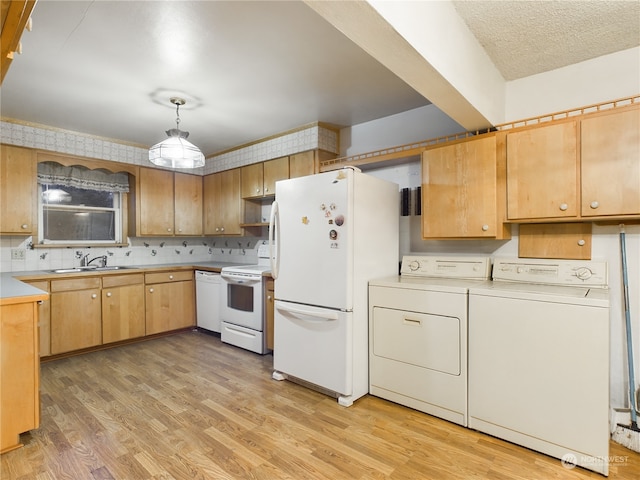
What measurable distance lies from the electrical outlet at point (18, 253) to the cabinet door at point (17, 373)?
80.0 inches

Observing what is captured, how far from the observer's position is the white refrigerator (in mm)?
2410

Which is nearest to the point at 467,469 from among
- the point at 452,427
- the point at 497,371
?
the point at 452,427

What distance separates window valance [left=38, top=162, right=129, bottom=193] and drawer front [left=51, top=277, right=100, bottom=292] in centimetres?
116

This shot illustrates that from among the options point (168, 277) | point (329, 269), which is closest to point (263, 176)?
point (168, 277)

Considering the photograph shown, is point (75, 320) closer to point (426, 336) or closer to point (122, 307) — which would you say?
point (122, 307)

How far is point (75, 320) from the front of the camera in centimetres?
338

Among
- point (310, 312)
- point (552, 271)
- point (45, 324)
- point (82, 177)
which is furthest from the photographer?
point (82, 177)

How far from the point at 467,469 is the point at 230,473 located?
1205mm

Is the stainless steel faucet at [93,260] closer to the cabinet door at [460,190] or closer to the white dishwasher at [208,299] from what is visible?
the white dishwasher at [208,299]

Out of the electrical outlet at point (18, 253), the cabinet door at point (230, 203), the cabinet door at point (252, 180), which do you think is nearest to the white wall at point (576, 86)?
the cabinet door at point (252, 180)

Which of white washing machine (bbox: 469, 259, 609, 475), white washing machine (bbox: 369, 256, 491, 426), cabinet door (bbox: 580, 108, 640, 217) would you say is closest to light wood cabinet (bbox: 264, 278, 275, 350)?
white washing machine (bbox: 369, 256, 491, 426)

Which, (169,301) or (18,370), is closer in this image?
(18,370)

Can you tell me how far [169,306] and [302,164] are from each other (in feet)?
7.71

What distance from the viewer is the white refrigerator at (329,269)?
2.41 m
